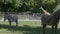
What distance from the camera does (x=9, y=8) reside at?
47781 millimetres

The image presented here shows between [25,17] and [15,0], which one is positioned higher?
[15,0]

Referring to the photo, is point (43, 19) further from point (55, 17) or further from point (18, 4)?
point (18, 4)

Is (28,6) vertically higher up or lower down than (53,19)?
lower down

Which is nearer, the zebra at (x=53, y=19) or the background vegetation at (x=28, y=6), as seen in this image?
the zebra at (x=53, y=19)

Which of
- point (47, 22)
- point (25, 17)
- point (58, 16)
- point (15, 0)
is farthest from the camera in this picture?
point (15, 0)

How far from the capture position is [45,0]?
49.5 metres

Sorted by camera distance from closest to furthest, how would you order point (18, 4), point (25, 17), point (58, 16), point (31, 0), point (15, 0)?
point (58, 16) → point (25, 17) → point (15, 0) → point (18, 4) → point (31, 0)

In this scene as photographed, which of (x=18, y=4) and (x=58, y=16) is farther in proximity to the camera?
(x=18, y=4)

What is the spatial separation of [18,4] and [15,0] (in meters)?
2.84

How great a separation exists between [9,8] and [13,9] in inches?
37.0

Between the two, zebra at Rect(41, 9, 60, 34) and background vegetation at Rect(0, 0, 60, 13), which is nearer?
zebra at Rect(41, 9, 60, 34)

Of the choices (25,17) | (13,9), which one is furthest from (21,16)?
(13,9)

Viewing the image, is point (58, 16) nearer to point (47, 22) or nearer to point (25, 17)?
point (47, 22)

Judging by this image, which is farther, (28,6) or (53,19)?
(28,6)
